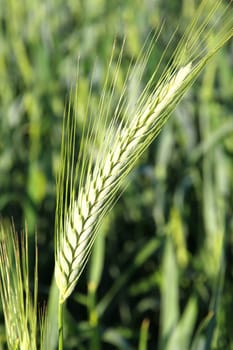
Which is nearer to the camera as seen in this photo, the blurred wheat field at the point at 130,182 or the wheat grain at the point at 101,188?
the wheat grain at the point at 101,188

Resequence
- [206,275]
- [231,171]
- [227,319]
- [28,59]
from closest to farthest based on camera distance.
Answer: [227,319] < [206,275] < [231,171] < [28,59]

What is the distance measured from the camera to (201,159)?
267 centimetres

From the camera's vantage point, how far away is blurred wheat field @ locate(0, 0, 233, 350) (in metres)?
2.20

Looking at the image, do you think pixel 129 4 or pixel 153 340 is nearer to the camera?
pixel 153 340

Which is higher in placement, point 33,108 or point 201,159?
point 33,108

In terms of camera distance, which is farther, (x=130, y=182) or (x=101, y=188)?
(x=130, y=182)

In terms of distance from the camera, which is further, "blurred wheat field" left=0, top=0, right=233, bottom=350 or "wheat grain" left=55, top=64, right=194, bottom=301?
"blurred wheat field" left=0, top=0, right=233, bottom=350

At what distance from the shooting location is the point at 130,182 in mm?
2240

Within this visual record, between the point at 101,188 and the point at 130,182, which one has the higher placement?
the point at 130,182

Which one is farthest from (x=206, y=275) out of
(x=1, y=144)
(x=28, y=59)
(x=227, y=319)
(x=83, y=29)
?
(x=28, y=59)

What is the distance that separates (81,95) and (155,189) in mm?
551

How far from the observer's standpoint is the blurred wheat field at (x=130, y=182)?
2.20 meters

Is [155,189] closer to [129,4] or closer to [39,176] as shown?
[39,176]

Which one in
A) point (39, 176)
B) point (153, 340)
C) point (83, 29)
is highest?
point (83, 29)
